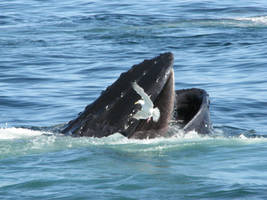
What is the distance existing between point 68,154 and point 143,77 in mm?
1252

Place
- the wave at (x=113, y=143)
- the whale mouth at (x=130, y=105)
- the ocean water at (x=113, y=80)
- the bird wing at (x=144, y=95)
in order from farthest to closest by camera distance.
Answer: the wave at (x=113, y=143), the whale mouth at (x=130, y=105), the bird wing at (x=144, y=95), the ocean water at (x=113, y=80)

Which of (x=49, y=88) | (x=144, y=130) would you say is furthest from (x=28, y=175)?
(x=49, y=88)

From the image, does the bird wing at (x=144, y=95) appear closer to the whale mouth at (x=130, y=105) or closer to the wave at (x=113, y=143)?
the whale mouth at (x=130, y=105)

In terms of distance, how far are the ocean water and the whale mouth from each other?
13 cm

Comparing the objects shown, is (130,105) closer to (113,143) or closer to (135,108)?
(135,108)

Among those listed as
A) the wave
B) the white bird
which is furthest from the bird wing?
the wave

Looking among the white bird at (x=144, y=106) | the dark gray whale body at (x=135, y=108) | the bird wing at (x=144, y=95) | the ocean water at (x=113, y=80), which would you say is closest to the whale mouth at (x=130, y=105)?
the dark gray whale body at (x=135, y=108)

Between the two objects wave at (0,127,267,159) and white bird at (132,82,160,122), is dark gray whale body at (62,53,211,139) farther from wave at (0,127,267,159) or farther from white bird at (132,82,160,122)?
white bird at (132,82,160,122)

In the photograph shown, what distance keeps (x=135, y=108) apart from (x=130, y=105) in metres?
0.08

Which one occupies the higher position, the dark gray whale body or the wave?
the dark gray whale body

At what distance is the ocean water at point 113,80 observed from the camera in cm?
871

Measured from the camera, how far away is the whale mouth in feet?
31.5

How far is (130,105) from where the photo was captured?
9.59 meters

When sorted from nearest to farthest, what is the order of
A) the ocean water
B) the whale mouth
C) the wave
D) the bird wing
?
the ocean water < the bird wing < the whale mouth < the wave
